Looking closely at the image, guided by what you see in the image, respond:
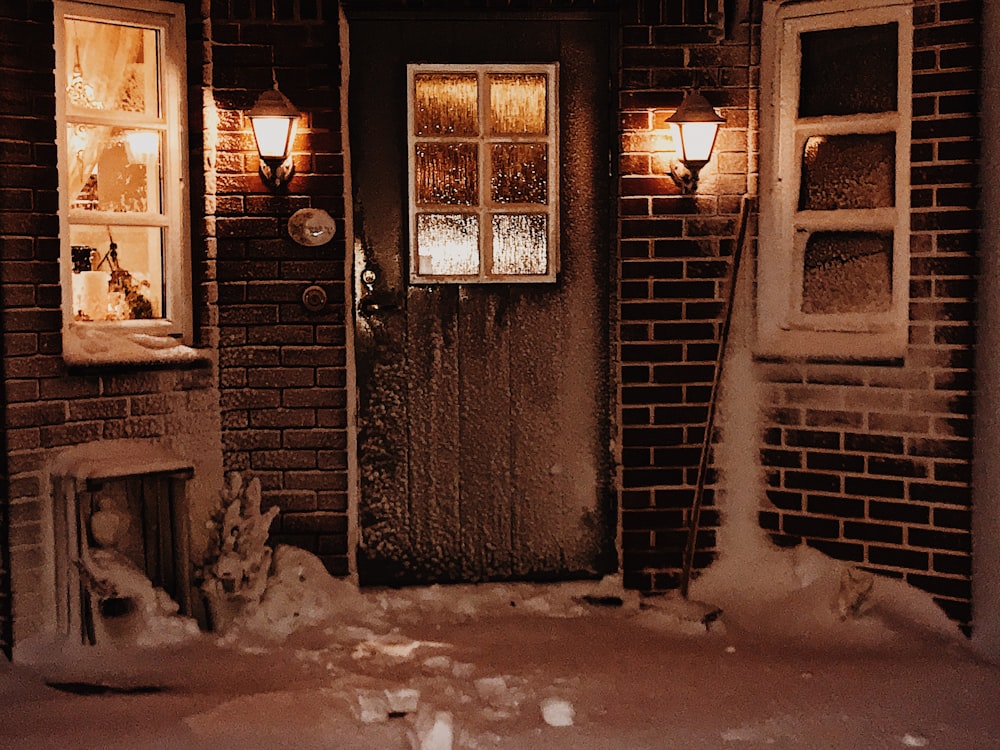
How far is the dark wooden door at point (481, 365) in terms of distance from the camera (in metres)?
5.26

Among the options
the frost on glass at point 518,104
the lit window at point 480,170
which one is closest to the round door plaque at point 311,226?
the lit window at point 480,170

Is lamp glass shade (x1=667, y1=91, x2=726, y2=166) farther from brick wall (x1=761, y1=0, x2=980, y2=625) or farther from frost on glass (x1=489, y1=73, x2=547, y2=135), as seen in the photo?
brick wall (x1=761, y1=0, x2=980, y2=625)

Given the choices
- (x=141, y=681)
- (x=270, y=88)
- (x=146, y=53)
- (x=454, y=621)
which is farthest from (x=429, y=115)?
(x=141, y=681)

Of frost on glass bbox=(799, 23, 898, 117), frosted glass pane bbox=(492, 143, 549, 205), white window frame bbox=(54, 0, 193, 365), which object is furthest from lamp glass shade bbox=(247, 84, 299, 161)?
frost on glass bbox=(799, 23, 898, 117)

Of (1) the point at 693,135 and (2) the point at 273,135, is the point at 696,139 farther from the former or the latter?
(2) the point at 273,135

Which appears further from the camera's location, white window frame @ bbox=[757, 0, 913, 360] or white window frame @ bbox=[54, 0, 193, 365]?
white window frame @ bbox=[757, 0, 913, 360]

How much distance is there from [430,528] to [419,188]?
4.98 feet

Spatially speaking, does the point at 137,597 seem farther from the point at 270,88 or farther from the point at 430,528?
the point at 270,88

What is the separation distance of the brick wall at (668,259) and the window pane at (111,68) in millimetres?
2028

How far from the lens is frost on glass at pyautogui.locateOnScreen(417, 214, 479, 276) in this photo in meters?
5.30

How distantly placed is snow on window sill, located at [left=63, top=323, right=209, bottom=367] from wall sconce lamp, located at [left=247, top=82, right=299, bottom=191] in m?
0.82

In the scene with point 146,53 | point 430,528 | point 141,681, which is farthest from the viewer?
point 430,528

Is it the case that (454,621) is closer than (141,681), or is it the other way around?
(141,681)

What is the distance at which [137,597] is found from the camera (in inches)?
185
